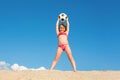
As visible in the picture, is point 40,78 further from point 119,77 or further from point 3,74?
point 119,77

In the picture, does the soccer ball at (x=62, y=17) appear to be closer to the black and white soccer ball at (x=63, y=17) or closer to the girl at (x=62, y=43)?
the black and white soccer ball at (x=63, y=17)

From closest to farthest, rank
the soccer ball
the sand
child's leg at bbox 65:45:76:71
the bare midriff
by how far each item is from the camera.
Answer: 1. the sand
2. child's leg at bbox 65:45:76:71
3. the bare midriff
4. the soccer ball

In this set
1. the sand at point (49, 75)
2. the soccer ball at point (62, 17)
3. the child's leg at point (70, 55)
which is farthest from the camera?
the soccer ball at point (62, 17)

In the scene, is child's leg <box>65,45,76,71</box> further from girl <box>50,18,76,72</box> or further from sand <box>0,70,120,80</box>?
sand <box>0,70,120,80</box>

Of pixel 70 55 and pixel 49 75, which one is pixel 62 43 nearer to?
pixel 70 55

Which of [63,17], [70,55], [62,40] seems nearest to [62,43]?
[62,40]

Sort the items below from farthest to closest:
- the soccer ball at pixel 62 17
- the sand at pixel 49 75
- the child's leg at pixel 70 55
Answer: the soccer ball at pixel 62 17 → the child's leg at pixel 70 55 → the sand at pixel 49 75

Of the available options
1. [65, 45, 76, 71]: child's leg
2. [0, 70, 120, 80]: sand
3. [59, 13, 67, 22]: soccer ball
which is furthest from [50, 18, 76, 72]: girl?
[0, 70, 120, 80]: sand

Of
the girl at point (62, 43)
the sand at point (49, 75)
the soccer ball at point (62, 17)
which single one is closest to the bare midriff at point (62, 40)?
the girl at point (62, 43)

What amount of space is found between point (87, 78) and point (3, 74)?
2991mm

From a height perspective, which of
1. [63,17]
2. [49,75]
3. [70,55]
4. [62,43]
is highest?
[63,17]

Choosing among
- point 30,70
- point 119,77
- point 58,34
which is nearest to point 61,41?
point 58,34

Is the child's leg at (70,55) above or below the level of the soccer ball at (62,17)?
below

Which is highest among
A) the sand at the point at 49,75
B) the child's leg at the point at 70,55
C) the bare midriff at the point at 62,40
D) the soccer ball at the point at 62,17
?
the soccer ball at the point at 62,17
